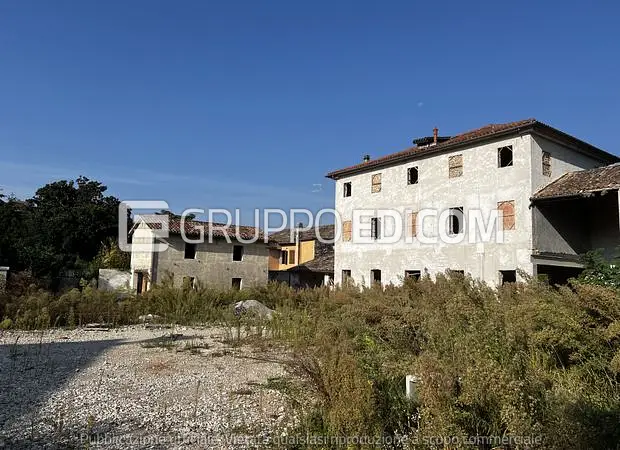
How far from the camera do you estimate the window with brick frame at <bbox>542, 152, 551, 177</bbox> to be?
1699cm

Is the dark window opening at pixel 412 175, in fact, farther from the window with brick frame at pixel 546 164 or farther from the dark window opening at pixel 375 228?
the window with brick frame at pixel 546 164

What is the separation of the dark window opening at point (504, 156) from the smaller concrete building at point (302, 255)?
1468 cm

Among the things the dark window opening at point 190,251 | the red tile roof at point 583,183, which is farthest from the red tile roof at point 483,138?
the dark window opening at point 190,251

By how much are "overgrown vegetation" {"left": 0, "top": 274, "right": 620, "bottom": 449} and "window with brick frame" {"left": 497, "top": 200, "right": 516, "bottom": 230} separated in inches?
461

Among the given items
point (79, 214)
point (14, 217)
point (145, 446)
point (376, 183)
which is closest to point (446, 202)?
point (376, 183)

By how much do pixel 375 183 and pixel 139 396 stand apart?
1854 cm

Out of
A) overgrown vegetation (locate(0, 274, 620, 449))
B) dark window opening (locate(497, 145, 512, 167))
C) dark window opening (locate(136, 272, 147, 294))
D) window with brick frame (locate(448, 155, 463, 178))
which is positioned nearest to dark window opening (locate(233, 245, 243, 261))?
dark window opening (locate(136, 272, 147, 294))

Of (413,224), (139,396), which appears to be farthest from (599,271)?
(139,396)

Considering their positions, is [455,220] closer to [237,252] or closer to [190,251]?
[237,252]

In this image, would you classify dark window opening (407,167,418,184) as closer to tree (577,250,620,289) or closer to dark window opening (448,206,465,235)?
dark window opening (448,206,465,235)

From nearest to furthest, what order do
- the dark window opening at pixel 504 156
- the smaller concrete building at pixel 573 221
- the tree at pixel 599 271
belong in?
the tree at pixel 599 271
the smaller concrete building at pixel 573 221
the dark window opening at pixel 504 156

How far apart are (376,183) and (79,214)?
74.0ft

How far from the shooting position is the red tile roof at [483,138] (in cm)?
1659

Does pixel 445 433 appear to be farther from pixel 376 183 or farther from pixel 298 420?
pixel 376 183
